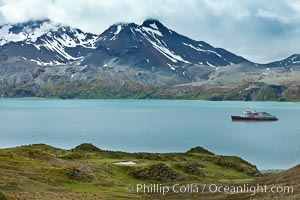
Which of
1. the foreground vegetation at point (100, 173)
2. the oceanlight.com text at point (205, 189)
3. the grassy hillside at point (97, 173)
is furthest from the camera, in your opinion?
the grassy hillside at point (97, 173)

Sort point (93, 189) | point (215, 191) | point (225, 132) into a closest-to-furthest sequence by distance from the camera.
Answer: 1. point (215, 191)
2. point (93, 189)
3. point (225, 132)

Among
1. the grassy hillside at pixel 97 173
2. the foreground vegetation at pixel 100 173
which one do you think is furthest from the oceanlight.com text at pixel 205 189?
the grassy hillside at pixel 97 173

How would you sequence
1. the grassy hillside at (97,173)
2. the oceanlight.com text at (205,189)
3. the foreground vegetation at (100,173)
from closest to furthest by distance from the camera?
the oceanlight.com text at (205,189) → the foreground vegetation at (100,173) → the grassy hillside at (97,173)

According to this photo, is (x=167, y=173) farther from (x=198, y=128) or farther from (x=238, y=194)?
(x=198, y=128)

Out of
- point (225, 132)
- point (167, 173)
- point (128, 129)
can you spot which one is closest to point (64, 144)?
point (128, 129)

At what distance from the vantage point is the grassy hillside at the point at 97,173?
46.2 meters

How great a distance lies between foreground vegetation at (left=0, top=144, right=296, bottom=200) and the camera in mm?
45719

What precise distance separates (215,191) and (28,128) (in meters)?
138

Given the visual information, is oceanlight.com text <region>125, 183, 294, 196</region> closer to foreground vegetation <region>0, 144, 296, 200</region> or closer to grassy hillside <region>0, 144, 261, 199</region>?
foreground vegetation <region>0, 144, 296, 200</region>

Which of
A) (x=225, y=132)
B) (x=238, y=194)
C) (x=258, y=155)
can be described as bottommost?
(x=238, y=194)

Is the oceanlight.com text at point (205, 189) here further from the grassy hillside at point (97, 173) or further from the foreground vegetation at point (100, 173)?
the grassy hillside at point (97, 173)

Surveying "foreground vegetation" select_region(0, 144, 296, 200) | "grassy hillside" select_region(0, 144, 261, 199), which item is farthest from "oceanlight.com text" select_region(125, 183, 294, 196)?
"grassy hillside" select_region(0, 144, 261, 199)

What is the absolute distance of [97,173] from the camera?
194 feet

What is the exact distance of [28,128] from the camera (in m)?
175
